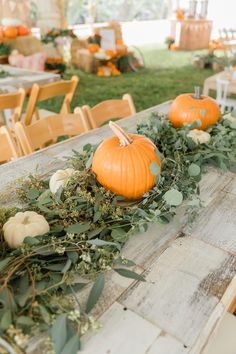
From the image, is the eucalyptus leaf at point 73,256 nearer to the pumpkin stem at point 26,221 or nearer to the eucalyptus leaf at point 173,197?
the pumpkin stem at point 26,221

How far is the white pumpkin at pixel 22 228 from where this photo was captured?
2.23ft

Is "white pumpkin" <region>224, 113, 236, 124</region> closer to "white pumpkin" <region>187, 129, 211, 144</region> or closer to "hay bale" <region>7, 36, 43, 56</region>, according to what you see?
"white pumpkin" <region>187, 129, 211, 144</region>

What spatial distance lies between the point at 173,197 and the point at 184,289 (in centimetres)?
23

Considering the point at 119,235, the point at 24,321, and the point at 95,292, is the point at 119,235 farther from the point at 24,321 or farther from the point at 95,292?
the point at 24,321

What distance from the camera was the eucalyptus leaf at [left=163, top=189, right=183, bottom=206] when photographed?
2.52 ft

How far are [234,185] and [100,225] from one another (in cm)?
52

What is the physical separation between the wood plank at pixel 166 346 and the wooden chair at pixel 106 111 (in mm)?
1322

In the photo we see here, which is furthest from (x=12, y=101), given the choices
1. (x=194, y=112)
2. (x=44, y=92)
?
(x=194, y=112)

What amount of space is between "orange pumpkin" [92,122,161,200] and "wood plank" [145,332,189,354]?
1.34ft

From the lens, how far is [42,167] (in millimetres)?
1105

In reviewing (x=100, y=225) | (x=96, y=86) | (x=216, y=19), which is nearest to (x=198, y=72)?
A: (x=96, y=86)

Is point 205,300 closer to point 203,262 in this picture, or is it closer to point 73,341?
point 203,262

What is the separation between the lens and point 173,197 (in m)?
0.77

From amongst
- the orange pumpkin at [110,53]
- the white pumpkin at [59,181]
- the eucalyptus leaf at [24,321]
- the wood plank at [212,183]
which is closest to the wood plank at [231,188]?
the wood plank at [212,183]
